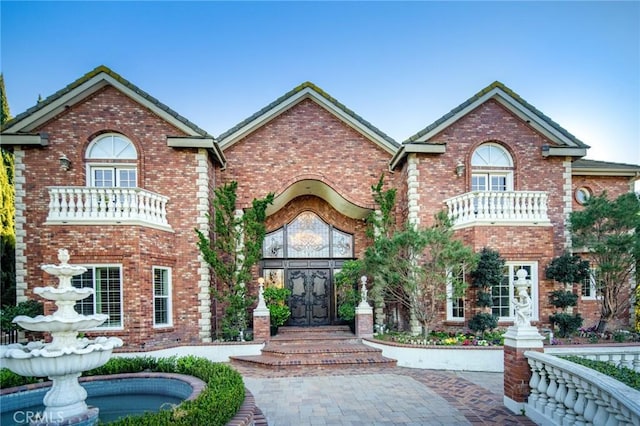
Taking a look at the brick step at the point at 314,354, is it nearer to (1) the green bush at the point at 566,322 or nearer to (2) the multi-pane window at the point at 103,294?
(2) the multi-pane window at the point at 103,294

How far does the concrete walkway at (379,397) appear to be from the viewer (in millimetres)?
5594

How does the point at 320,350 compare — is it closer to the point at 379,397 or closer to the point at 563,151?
the point at 379,397

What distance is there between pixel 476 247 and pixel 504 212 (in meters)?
1.46

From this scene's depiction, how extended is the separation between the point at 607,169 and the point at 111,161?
18697 mm

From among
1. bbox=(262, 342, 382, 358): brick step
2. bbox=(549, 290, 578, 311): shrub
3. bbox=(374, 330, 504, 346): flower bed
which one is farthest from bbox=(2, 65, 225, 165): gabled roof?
bbox=(549, 290, 578, 311): shrub

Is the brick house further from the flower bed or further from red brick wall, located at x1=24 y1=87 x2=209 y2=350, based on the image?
the flower bed

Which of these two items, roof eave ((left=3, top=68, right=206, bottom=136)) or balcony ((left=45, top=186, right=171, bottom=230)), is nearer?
balcony ((left=45, top=186, right=171, bottom=230))

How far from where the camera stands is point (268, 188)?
12.8 meters

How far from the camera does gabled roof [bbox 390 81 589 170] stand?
40.0 feet

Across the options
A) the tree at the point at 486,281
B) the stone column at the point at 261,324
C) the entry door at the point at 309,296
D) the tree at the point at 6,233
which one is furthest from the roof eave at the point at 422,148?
the tree at the point at 6,233

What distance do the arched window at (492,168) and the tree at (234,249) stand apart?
24.3 feet

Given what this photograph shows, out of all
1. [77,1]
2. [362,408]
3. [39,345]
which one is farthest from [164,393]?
[77,1]

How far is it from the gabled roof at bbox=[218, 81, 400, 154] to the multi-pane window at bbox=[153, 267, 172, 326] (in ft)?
16.1

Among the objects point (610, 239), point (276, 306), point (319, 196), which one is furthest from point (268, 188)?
point (610, 239)
